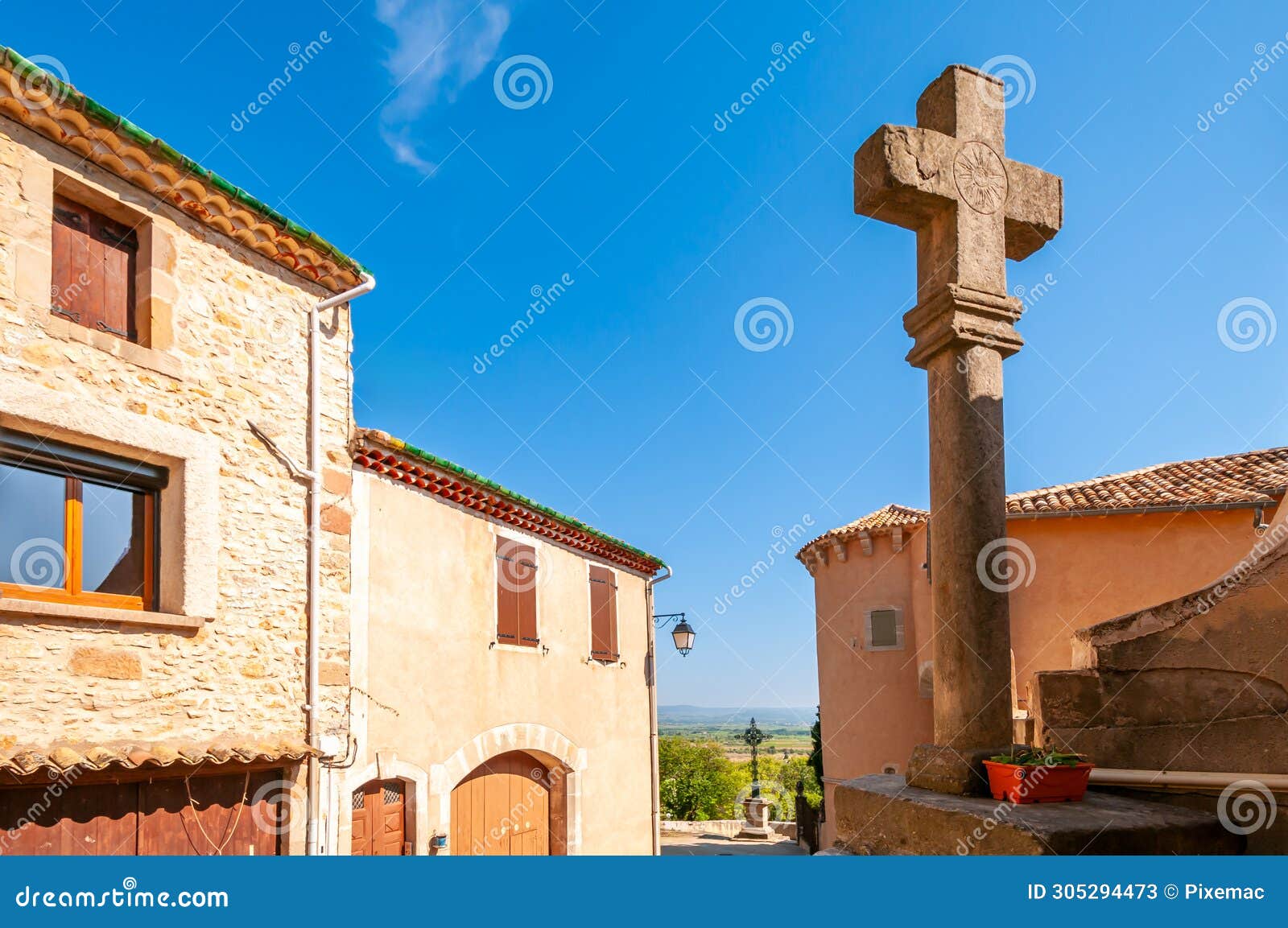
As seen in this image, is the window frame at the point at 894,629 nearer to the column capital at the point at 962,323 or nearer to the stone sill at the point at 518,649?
the stone sill at the point at 518,649

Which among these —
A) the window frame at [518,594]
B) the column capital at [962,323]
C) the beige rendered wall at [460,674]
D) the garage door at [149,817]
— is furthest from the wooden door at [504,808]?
the column capital at [962,323]

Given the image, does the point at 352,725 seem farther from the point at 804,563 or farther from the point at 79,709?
the point at 804,563

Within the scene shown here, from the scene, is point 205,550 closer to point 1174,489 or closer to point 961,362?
point 961,362

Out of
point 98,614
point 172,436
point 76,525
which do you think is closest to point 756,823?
point 172,436

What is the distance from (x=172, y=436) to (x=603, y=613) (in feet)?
23.7

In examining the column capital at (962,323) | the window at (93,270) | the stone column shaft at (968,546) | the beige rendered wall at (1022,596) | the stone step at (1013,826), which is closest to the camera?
the stone step at (1013,826)

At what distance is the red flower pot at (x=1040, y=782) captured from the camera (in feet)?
11.2

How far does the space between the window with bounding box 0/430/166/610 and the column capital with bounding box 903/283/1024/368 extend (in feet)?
17.8

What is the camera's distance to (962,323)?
4086 mm

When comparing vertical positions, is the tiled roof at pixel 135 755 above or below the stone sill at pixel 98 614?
below

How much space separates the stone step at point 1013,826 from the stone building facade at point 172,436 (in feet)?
15.4

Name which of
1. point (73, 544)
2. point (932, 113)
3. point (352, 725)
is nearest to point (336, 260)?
point (73, 544)

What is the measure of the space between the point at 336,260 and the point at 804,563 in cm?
1532

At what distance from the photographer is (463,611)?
1008 centimetres
